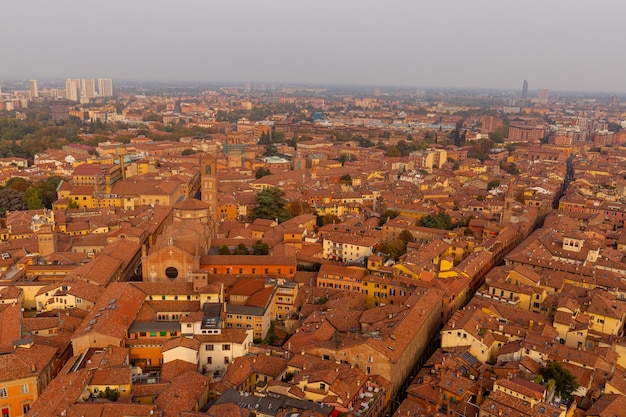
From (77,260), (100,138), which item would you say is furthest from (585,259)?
(100,138)

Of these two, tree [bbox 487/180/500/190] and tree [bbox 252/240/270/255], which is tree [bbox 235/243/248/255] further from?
tree [bbox 487/180/500/190]

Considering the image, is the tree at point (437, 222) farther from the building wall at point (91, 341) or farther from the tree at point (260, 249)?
the building wall at point (91, 341)

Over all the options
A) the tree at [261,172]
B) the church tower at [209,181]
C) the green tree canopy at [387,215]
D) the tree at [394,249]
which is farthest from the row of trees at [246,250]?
the tree at [261,172]

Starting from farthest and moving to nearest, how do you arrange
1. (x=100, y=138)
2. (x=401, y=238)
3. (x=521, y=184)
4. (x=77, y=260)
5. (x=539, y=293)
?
(x=100, y=138)
(x=521, y=184)
(x=401, y=238)
(x=77, y=260)
(x=539, y=293)

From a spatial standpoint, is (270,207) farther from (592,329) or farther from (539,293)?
(592,329)

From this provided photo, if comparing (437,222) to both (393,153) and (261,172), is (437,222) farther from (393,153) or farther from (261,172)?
(393,153)

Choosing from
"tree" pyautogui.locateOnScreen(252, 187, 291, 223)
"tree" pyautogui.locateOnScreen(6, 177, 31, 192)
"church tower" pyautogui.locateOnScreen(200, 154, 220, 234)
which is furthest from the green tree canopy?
"tree" pyautogui.locateOnScreen(6, 177, 31, 192)

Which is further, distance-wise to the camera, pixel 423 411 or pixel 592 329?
pixel 592 329

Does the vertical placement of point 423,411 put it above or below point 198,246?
below
